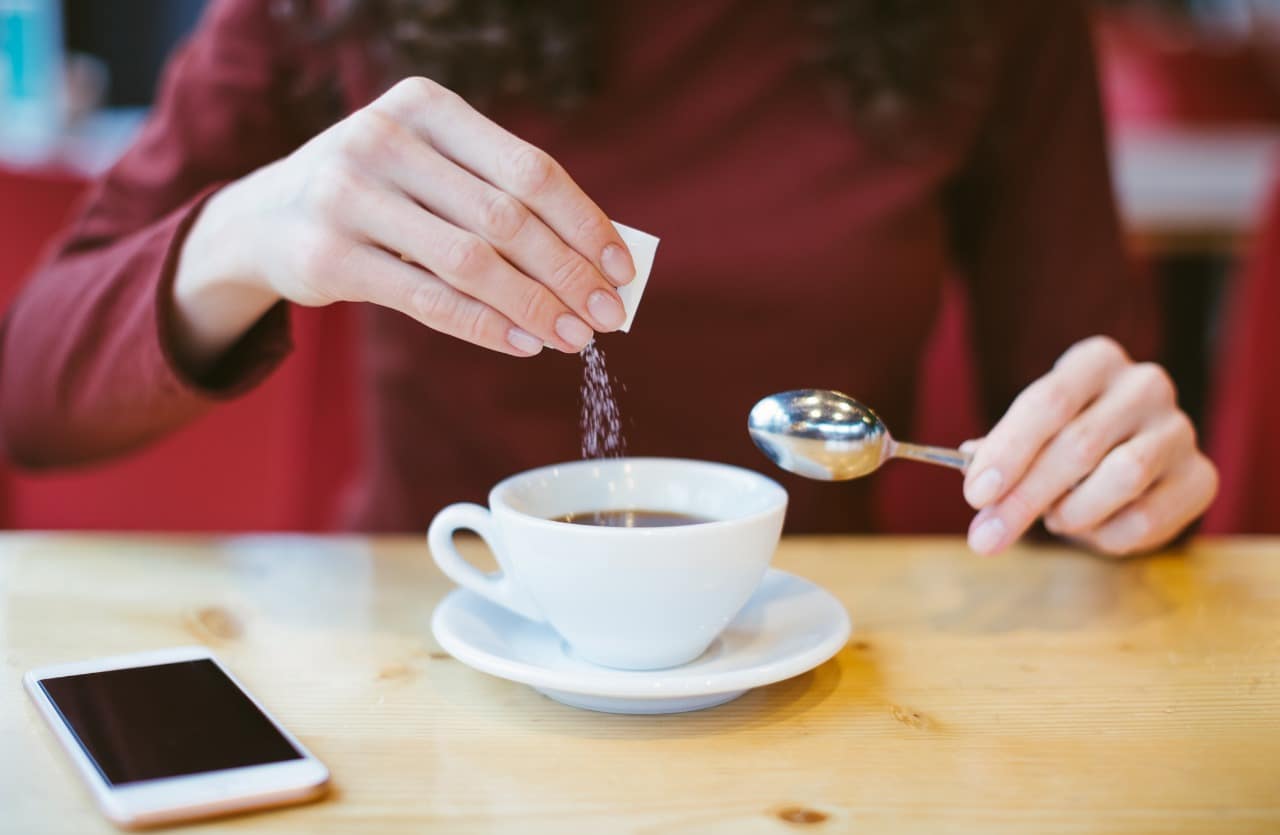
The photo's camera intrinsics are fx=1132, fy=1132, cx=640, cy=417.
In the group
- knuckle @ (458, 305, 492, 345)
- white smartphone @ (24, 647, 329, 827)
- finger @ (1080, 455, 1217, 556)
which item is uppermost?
knuckle @ (458, 305, 492, 345)

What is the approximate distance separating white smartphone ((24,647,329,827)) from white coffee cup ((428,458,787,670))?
16 cm

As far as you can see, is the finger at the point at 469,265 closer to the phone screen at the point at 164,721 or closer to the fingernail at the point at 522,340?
the fingernail at the point at 522,340

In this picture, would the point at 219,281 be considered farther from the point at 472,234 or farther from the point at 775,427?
the point at 775,427

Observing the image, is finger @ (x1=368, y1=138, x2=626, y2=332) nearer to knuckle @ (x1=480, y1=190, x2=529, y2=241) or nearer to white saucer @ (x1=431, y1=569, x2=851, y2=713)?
knuckle @ (x1=480, y1=190, x2=529, y2=241)

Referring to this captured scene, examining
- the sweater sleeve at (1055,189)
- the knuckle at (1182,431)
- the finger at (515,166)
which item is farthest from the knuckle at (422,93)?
the sweater sleeve at (1055,189)

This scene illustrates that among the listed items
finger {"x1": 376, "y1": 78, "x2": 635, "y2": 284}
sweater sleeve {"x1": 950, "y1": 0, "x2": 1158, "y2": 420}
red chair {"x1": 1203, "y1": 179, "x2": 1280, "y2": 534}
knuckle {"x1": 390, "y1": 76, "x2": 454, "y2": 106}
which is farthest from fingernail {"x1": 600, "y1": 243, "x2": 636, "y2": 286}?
red chair {"x1": 1203, "y1": 179, "x2": 1280, "y2": 534}

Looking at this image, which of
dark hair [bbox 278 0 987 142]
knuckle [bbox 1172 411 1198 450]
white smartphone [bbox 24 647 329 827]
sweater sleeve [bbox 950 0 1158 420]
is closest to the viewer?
white smartphone [bbox 24 647 329 827]

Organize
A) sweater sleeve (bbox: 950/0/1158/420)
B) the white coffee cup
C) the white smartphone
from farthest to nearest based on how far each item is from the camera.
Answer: sweater sleeve (bbox: 950/0/1158/420) < the white coffee cup < the white smartphone

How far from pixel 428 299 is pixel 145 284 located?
0.36 m

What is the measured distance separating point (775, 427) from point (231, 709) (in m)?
0.39

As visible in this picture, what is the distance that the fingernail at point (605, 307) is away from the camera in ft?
2.23

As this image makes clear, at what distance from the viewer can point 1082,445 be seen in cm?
82

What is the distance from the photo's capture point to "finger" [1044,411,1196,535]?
0.84 metres

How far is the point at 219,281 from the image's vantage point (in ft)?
2.78
